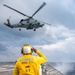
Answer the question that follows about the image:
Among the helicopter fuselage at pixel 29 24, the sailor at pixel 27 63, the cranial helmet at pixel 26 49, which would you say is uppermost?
the helicopter fuselage at pixel 29 24

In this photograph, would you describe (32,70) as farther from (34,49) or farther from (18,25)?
(18,25)

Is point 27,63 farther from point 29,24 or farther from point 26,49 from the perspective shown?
point 29,24

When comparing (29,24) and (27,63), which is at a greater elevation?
(29,24)

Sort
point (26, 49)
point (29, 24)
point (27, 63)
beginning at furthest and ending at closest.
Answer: point (29, 24), point (27, 63), point (26, 49)

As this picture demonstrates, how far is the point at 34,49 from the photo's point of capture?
7715mm

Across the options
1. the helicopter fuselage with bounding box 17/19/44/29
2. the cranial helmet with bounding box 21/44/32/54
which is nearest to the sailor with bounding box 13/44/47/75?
the cranial helmet with bounding box 21/44/32/54

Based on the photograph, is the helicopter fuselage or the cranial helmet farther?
the helicopter fuselage

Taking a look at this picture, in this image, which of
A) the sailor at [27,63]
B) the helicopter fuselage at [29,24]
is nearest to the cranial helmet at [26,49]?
the sailor at [27,63]

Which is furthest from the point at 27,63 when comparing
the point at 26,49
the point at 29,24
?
the point at 29,24

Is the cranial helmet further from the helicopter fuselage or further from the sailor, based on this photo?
the helicopter fuselage

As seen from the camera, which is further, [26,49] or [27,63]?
[27,63]

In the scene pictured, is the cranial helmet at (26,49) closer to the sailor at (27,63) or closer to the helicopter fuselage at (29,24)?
the sailor at (27,63)

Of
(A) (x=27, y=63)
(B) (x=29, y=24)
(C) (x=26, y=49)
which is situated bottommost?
(A) (x=27, y=63)

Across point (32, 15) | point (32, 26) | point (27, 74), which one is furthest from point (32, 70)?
point (32, 15)
